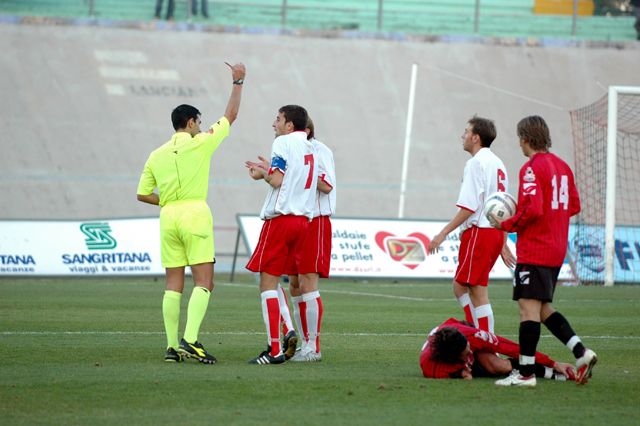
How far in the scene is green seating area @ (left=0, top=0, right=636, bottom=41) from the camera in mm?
31266

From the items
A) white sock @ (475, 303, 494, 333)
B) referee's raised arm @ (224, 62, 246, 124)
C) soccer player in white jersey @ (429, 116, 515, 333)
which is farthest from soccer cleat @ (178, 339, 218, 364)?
white sock @ (475, 303, 494, 333)

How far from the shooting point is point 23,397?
288 inches

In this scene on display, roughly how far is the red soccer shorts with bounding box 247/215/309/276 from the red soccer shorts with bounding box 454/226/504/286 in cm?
150

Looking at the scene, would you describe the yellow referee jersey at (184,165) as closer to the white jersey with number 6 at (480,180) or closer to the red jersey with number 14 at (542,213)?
the white jersey with number 6 at (480,180)

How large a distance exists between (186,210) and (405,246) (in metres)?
13.4

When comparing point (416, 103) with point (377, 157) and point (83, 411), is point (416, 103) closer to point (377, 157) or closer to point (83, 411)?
point (377, 157)

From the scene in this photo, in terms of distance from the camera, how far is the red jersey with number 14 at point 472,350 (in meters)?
8.38

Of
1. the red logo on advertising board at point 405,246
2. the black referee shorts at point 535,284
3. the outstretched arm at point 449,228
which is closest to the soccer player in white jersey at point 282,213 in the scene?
the outstretched arm at point 449,228

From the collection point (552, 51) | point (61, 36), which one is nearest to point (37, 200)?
point (61, 36)

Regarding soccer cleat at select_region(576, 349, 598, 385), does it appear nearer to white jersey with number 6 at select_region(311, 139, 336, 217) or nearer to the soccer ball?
the soccer ball

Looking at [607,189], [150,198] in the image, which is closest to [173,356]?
[150,198]

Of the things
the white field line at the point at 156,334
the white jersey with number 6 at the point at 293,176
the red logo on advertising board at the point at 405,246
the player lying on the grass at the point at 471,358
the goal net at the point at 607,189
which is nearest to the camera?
the player lying on the grass at the point at 471,358

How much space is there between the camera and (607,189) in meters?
21.5

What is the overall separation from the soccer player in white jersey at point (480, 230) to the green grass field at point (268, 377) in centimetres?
77
